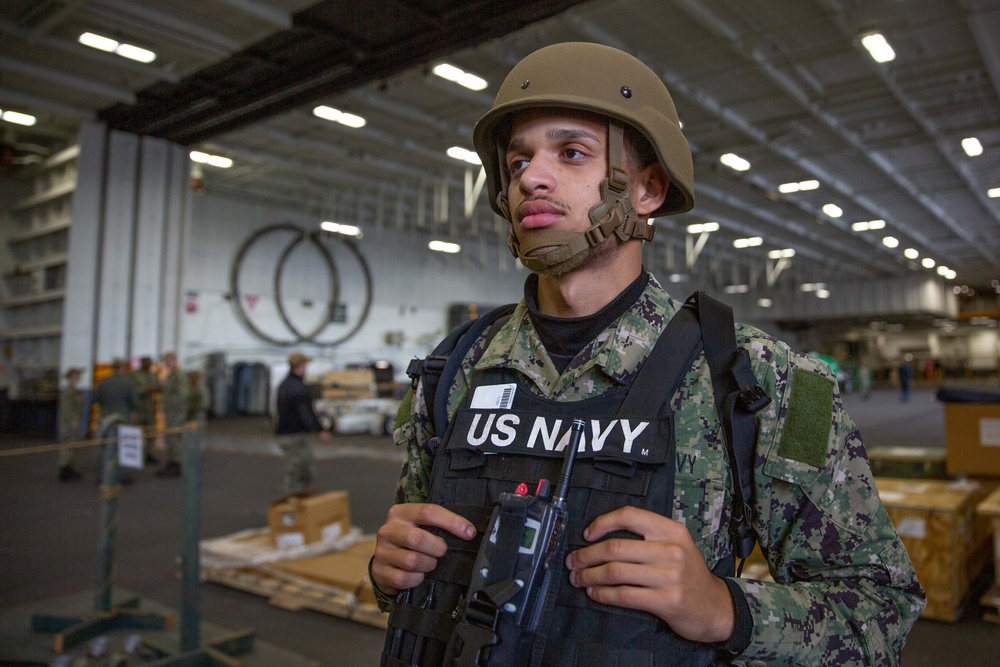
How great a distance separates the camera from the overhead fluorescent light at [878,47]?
8817mm

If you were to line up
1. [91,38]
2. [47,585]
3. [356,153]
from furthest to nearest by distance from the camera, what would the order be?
[356,153] < [91,38] < [47,585]

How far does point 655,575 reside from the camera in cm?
93

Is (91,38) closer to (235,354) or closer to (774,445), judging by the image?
(774,445)

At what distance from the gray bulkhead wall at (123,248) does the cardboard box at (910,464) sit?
11009mm

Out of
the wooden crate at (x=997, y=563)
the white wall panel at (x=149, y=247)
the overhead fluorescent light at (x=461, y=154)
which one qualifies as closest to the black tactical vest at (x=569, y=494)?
the wooden crate at (x=997, y=563)

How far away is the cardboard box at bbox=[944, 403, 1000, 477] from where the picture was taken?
16.9 ft

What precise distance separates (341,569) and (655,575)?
186 inches

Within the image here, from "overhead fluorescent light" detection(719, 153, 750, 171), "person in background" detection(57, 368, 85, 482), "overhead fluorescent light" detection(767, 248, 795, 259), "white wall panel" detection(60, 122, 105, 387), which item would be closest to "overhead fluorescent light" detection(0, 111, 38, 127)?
"white wall panel" detection(60, 122, 105, 387)

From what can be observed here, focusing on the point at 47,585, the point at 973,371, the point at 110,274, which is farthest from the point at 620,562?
the point at 973,371

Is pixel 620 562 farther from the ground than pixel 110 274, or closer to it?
closer to it

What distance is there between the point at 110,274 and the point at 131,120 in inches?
105

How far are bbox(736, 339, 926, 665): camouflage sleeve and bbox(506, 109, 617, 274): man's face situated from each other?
Answer: 0.43 metres

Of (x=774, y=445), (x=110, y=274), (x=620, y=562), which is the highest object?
(x=110, y=274)

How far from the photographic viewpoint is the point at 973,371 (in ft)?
125
